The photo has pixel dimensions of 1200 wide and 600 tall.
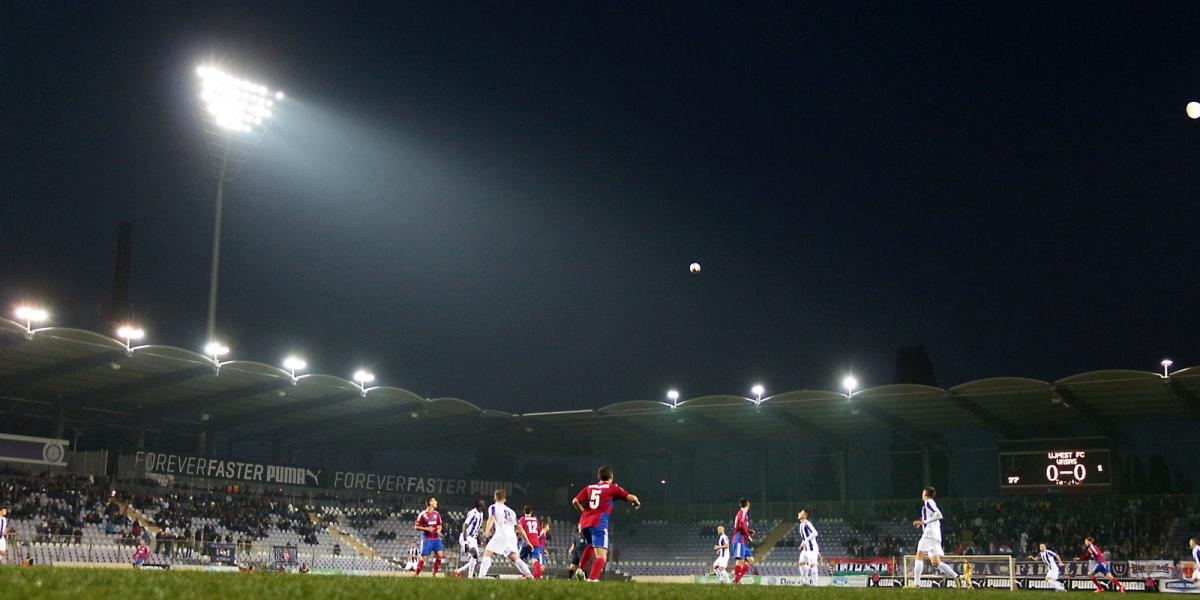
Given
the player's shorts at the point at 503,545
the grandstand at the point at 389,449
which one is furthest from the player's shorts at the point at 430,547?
the grandstand at the point at 389,449

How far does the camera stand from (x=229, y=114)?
47.3m

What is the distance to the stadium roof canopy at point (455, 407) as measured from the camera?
143 ft

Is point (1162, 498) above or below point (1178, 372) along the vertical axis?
below

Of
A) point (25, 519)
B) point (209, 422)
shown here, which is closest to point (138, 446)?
point (209, 422)

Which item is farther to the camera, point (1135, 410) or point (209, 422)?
point (209, 422)

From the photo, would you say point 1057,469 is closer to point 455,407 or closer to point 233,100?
point 455,407

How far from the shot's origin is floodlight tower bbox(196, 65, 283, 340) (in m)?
46.6

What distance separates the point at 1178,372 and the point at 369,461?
43.2 metres

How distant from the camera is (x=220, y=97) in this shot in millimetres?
46875

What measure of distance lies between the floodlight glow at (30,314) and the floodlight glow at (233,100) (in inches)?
501

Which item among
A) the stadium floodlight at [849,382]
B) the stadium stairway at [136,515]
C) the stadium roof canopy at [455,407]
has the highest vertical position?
the stadium floodlight at [849,382]

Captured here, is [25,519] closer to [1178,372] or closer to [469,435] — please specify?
[469,435]

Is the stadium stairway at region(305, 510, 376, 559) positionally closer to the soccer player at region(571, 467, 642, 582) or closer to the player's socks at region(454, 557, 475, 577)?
the player's socks at region(454, 557, 475, 577)

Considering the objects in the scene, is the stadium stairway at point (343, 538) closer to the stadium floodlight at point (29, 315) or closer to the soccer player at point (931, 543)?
the stadium floodlight at point (29, 315)
